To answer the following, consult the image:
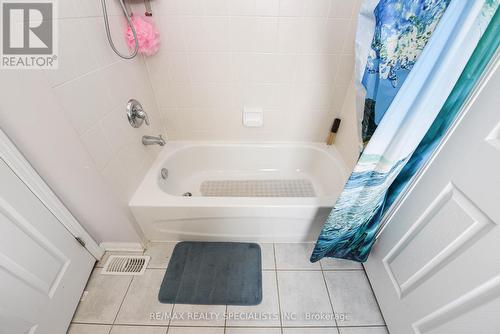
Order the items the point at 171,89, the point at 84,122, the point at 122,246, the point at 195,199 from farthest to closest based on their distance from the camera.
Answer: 1. the point at 171,89
2. the point at 122,246
3. the point at 195,199
4. the point at 84,122

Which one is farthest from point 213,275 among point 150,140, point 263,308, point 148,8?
point 148,8

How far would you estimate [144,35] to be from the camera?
1130 mm

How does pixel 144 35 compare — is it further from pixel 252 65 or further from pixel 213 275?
pixel 213 275

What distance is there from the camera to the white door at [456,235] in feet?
1.87

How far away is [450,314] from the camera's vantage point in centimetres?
70

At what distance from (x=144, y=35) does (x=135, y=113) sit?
436mm

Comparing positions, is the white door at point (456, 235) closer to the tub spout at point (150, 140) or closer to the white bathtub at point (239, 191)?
the white bathtub at point (239, 191)

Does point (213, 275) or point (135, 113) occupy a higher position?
point (135, 113)

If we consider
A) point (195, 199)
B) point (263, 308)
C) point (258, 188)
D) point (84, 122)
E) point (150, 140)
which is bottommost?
point (263, 308)

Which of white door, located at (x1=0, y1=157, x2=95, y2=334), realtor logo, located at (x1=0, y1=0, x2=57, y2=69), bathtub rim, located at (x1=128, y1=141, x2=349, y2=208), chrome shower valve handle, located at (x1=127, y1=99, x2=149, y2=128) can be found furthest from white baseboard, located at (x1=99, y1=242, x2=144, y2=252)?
realtor logo, located at (x1=0, y1=0, x2=57, y2=69)

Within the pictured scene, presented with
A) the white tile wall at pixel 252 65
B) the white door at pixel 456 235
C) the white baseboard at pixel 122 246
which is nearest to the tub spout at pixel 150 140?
the white tile wall at pixel 252 65

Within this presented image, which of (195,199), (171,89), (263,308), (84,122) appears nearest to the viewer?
(84,122)

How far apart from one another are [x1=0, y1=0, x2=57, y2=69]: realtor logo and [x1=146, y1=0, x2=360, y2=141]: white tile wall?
0.63m

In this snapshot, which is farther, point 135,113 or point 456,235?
point 135,113
